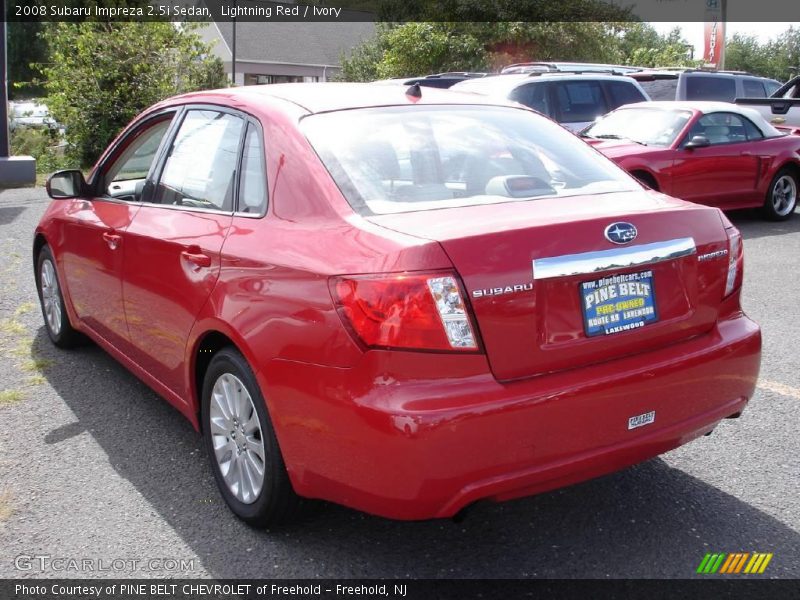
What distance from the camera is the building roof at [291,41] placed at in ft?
151

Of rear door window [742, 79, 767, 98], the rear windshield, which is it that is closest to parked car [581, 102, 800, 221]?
the rear windshield

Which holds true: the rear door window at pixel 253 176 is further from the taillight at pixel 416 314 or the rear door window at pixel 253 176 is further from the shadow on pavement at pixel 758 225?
the shadow on pavement at pixel 758 225

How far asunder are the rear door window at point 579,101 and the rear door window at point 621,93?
17 centimetres

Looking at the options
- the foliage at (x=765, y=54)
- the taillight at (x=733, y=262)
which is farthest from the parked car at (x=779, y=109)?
the foliage at (x=765, y=54)

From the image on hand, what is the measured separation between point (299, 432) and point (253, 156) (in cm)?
121

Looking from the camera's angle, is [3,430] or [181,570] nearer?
[181,570]

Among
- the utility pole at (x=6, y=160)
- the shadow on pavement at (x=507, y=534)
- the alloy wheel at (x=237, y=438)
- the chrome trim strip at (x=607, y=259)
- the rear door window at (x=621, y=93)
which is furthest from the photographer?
the utility pole at (x=6, y=160)

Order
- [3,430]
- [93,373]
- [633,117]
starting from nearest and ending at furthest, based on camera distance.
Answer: [3,430]
[93,373]
[633,117]

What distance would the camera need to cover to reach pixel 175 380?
3.86 m

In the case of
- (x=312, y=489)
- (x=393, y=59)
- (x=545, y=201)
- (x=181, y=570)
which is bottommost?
(x=181, y=570)

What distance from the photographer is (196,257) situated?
138 inches

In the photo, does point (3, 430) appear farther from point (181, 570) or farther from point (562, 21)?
point (562, 21)

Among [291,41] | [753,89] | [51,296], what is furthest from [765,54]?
[51,296]

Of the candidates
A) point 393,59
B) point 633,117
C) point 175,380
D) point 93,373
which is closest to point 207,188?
point 175,380
